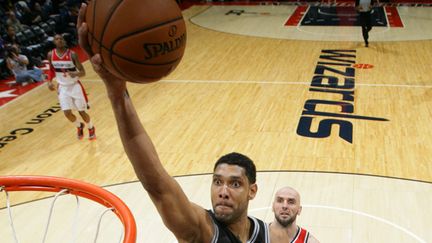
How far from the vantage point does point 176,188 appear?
2295 millimetres

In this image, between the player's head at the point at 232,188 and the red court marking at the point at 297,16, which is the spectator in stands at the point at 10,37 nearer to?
the red court marking at the point at 297,16

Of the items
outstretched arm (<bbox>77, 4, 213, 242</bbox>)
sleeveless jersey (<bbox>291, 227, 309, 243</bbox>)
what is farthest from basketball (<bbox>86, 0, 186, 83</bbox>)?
sleeveless jersey (<bbox>291, 227, 309, 243</bbox>)

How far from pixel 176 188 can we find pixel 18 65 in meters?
10.6

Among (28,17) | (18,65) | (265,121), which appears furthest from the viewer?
(28,17)

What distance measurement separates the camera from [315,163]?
755cm

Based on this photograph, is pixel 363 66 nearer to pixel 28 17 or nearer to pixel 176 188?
pixel 28 17

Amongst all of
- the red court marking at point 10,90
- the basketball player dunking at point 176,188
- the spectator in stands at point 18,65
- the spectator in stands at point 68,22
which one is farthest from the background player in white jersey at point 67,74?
the spectator in stands at point 68,22

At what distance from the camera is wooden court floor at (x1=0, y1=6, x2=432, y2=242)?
7.57 meters

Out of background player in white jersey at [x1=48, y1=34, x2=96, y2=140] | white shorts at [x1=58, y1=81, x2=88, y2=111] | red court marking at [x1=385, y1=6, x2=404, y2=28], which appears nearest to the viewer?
background player in white jersey at [x1=48, y1=34, x2=96, y2=140]

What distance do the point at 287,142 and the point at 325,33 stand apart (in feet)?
29.0

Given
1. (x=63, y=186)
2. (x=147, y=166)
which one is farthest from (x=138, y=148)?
(x=63, y=186)

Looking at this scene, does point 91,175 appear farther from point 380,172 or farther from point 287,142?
point 380,172

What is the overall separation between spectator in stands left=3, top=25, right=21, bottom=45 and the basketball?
1157cm

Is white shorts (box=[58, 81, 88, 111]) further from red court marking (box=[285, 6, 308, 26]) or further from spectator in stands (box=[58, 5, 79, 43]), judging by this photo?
red court marking (box=[285, 6, 308, 26])
